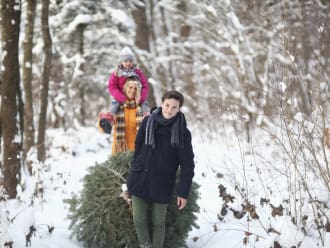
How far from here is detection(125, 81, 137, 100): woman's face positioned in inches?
203

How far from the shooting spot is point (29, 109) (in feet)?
27.6

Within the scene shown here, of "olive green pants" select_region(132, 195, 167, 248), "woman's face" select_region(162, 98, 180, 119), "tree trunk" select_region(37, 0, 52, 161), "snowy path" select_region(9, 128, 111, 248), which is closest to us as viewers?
"woman's face" select_region(162, 98, 180, 119)

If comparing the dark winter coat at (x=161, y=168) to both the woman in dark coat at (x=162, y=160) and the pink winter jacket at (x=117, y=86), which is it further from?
the pink winter jacket at (x=117, y=86)

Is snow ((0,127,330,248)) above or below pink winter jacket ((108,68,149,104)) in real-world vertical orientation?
below

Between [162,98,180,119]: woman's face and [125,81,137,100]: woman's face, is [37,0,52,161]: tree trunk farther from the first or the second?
[162,98,180,119]: woman's face

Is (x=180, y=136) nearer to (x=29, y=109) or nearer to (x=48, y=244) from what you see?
(x=48, y=244)

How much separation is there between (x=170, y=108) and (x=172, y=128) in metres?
0.17

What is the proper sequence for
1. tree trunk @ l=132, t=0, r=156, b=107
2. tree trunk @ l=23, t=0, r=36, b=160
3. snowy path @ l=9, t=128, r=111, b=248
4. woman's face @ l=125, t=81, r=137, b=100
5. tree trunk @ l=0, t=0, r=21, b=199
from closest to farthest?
snowy path @ l=9, t=128, r=111, b=248
tree trunk @ l=0, t=0, r=21, b=199
woman's face @ l=125, t=81, r=137, b=100
tree trunk @ l=23, t=0, r=36, b=160
tree trunk @ l=132, t=0, r=156, b=107

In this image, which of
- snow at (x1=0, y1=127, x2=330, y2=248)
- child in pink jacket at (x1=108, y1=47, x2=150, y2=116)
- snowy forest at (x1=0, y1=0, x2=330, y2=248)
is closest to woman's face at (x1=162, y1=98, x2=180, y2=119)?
snowy forest at (x1=0, y1=0, x2=330, y2=248)

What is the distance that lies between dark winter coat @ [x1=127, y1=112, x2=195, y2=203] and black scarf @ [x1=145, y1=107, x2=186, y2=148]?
0.04m

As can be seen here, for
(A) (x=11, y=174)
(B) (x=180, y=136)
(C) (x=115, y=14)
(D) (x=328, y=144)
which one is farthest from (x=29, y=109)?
(D) (x=328, y=144)

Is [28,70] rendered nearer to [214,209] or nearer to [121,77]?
[121,77]

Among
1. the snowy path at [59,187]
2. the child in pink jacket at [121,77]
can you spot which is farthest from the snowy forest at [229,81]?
the child in pink jacket at [121,77]

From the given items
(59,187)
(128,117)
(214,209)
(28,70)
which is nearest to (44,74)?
(28,70)
